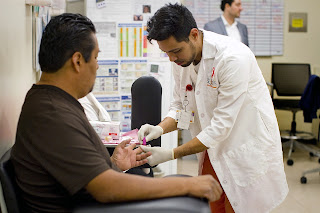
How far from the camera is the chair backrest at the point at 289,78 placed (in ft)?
16.3

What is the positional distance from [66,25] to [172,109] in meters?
1.03

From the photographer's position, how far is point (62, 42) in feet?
3.79

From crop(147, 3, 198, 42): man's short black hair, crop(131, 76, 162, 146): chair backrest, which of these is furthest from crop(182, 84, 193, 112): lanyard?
crop(131, 76, 162, 146): chair backrest

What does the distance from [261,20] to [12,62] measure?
163 inches

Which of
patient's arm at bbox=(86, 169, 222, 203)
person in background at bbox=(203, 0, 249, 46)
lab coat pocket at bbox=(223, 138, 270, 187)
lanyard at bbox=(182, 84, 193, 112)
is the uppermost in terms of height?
person in background at bbox=(203, 0, 249, 46)

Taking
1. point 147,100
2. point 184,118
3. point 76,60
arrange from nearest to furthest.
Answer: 1. point 76,60
2. point 184,118
3. point 147,100

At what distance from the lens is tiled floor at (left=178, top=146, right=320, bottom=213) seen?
3162 mm

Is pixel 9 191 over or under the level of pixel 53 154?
under

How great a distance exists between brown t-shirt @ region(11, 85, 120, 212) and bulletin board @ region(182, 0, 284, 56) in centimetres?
418

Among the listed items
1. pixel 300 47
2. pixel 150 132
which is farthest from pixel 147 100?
pixel 300 47

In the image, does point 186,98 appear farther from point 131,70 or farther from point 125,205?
point 131,70

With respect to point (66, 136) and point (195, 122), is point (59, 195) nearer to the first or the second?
point (66, 136)

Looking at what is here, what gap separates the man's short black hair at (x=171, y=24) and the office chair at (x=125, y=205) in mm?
788

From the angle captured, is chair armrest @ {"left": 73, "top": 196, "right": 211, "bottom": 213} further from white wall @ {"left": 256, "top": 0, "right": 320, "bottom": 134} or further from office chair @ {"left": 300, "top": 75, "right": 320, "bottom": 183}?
white wall @ {"left": 256, "top": 0, "right": 320, "bottom": 134}
